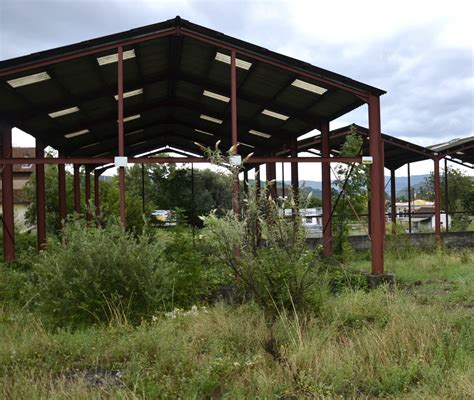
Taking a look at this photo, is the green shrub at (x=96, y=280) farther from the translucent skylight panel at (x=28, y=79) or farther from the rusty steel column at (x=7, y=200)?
the rusty steel column at (x=7, y=200)

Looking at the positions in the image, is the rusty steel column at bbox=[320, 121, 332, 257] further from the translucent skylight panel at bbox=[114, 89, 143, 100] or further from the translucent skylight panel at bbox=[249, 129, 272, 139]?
the translucent skylight panel at bbox=[114, 89, 143, 100]

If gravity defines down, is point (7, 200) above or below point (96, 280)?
above

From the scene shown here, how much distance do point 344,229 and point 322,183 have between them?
4.92 feet

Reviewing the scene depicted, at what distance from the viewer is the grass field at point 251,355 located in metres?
4.32

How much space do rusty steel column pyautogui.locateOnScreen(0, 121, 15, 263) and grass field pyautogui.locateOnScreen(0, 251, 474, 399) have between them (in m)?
5.74

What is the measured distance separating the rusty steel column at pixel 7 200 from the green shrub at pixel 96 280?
228 inches

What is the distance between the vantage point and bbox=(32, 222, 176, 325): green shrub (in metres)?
6.62

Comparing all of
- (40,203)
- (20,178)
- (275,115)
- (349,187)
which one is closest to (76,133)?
(40,203)

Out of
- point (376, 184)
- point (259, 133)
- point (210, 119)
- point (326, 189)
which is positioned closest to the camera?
point (376, 184)

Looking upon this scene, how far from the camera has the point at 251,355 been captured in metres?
5.15

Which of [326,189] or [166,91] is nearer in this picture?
[326,189]

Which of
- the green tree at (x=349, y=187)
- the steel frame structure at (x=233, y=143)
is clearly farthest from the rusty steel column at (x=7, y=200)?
the green tree at (x=349, y=187)

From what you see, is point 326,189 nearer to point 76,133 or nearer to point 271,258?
point 271,258

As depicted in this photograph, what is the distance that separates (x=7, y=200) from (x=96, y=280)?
7047 millimetres
